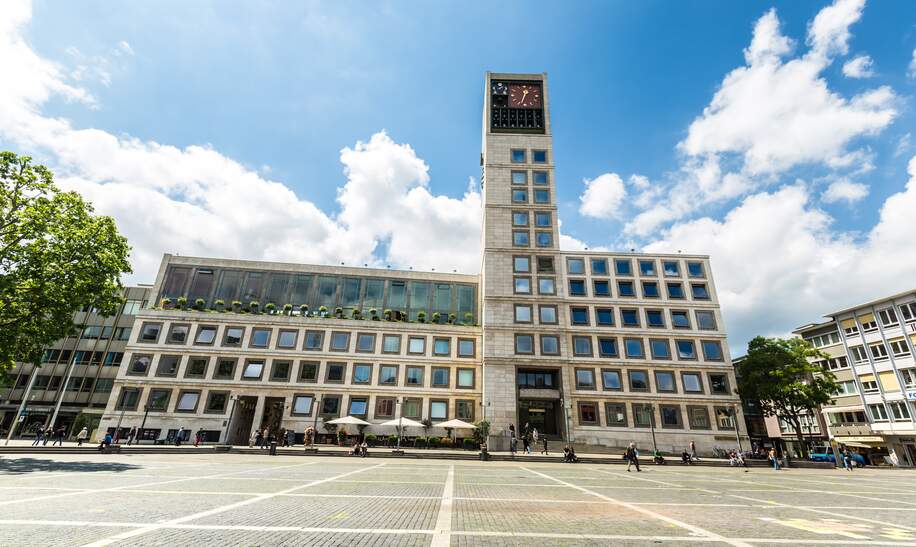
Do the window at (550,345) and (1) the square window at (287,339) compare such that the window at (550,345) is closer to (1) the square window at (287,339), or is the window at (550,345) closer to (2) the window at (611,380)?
(2) the window at (611,380)

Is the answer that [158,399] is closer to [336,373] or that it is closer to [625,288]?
[336,373]

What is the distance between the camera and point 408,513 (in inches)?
375

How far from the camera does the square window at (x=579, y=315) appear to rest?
158ft

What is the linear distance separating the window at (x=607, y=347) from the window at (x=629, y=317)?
2.78 meters

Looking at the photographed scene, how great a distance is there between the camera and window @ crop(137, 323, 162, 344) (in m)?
45.4

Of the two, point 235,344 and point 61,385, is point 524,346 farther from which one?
point 61,385

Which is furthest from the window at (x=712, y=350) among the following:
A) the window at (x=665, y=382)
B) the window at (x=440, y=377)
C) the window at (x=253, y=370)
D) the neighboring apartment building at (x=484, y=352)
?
the window at (x=253, y=370)

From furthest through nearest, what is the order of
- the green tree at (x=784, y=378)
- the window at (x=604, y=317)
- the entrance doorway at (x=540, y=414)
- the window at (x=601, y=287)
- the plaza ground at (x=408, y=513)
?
the window at (x=601, y=287) → the window at (x=604, y=317) → the entrance doorway at (x=540, y=414) → the green tree at (x=784, y=378) → the plaza ground at (x=408, y=513)

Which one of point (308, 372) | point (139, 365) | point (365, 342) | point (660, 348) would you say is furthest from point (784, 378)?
point (139, 365)

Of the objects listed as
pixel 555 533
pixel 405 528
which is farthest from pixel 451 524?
pixel 555 533

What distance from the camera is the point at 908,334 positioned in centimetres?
4484

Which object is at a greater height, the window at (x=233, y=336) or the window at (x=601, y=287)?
the window at (x=601, y=287)

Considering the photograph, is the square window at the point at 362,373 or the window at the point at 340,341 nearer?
the square window at the point at 362,373

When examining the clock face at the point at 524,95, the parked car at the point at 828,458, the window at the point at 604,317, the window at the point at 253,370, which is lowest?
the parked car at the point at 828,458
